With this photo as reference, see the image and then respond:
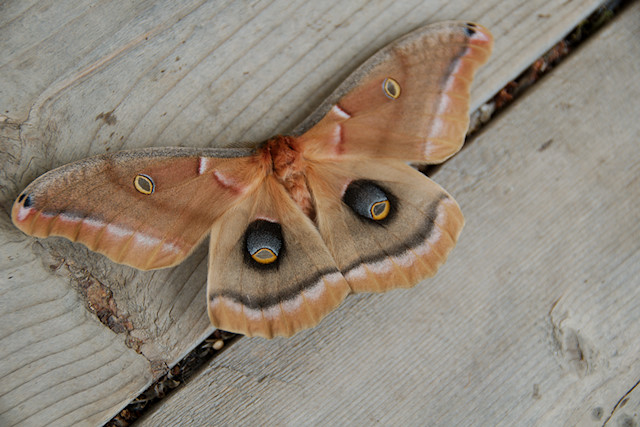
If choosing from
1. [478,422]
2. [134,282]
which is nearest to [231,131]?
[134,282]

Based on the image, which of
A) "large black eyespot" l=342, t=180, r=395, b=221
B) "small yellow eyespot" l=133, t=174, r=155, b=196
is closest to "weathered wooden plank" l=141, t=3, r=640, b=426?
"large black eyespot" l=342, t=180, r=395, b=221

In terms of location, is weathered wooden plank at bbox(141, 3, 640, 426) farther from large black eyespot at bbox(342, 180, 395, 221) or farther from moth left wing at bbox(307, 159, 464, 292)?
large black eyespot at bbox(342, 180, 395, 221)

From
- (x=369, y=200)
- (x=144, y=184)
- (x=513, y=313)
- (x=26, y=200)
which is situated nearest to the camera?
(x=26, y=200)

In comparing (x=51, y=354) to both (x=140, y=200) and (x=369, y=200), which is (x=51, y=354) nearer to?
(x=140, y=200)

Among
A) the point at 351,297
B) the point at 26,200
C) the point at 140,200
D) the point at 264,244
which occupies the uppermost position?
the point at 26,200

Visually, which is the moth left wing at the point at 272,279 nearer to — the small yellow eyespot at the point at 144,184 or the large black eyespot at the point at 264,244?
the large black eyespot at the point at 264,244

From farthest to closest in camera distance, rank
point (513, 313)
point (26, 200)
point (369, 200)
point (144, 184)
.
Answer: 1. point (513, 313)
2. point (369, 200)
3. point (144, 184)
4. point (26, 200)

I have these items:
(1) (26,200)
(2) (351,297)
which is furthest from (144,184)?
(2) (351,297)
